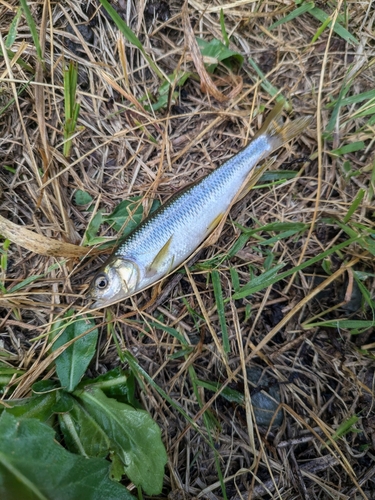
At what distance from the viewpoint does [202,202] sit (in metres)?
2.73

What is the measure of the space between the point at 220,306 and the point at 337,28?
249cm

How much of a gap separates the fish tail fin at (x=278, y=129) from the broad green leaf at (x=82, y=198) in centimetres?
146

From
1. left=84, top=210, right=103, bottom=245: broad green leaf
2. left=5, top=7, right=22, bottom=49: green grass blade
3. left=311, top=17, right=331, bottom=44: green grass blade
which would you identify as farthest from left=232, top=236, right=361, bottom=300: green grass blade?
left=5, top=7, right=22, bottom=49: green grass blade

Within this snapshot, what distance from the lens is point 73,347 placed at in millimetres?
2602

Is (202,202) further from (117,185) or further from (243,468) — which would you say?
(243,468)

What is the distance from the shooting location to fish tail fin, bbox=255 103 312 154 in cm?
282

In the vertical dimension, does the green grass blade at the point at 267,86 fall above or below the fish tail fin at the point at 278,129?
above

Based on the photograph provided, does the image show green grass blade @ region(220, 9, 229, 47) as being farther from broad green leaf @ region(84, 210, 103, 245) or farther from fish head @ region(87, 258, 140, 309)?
fish head @ region(87, 258, 140, 309)

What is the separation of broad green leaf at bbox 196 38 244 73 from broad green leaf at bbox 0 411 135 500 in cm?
292

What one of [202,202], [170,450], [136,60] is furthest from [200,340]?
[136,60]

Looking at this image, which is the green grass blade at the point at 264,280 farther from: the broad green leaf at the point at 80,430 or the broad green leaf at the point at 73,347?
the broad green leaf at the point at 80,430

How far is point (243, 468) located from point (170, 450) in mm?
560

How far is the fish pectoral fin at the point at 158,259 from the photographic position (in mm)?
2629

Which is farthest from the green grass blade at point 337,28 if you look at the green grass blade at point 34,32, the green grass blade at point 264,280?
the green grass blade at point 34,32
